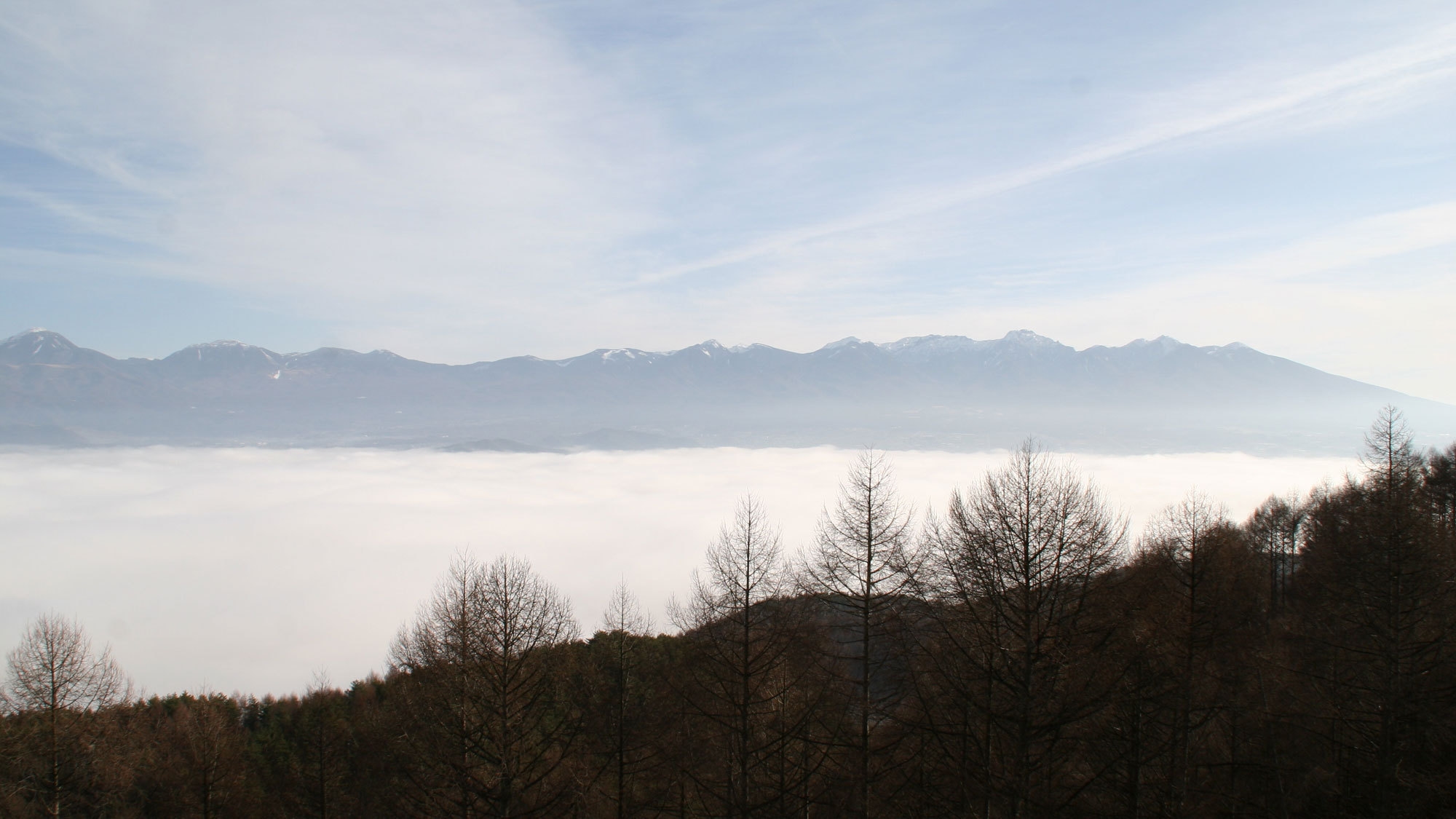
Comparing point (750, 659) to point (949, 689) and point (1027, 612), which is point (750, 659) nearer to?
point (949, 689)

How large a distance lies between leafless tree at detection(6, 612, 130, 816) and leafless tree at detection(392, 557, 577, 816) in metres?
16.5

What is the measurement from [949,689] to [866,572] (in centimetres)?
406

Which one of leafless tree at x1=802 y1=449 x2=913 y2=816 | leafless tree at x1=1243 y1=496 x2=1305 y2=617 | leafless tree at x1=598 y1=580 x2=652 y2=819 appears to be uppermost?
leafless tree at x1=802 y1=449 x2=913 y2=816

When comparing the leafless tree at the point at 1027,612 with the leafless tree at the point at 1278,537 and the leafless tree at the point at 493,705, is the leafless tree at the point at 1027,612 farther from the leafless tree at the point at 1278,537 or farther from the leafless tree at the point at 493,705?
the leafless tree at the point at 1278,537

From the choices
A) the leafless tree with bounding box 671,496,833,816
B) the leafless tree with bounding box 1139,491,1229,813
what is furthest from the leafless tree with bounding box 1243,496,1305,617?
the leafless tree with bounding box 671,496,833,816

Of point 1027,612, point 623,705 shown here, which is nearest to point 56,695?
point 623,705

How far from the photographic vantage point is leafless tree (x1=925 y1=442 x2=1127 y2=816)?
1608cm

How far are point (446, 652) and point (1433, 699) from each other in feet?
102

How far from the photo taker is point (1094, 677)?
17.9 meters

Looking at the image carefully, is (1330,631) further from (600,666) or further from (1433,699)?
(600,666)

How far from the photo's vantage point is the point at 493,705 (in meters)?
20.5

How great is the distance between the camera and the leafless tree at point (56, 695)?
28.7m

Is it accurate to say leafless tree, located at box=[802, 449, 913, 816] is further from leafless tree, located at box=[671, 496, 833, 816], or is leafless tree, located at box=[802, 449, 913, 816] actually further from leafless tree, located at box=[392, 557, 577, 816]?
leafless tree, located at box=[392, 557, 577, 816]

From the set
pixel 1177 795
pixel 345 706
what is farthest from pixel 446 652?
pixel 345 706
